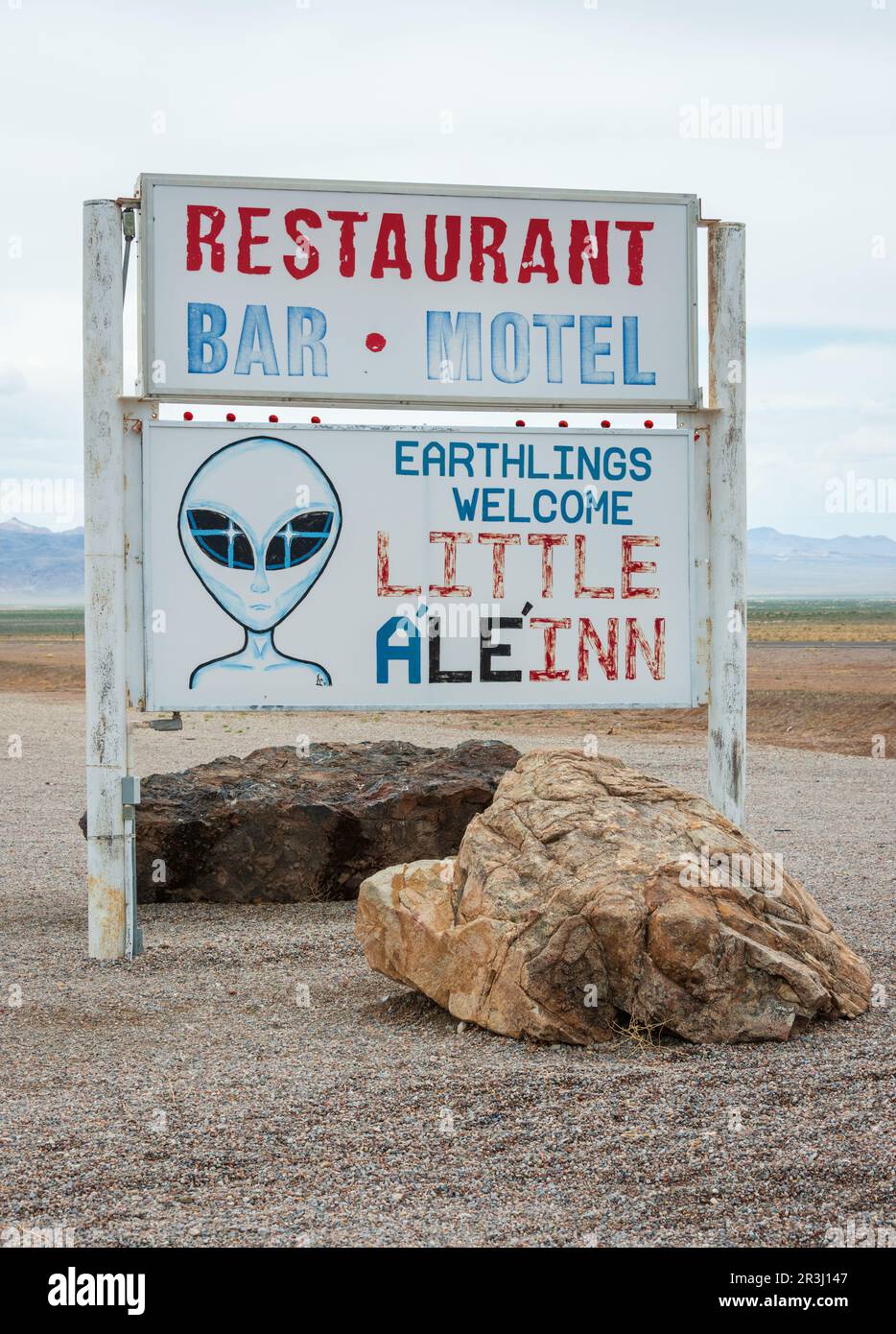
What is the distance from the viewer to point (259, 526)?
7.25 meters

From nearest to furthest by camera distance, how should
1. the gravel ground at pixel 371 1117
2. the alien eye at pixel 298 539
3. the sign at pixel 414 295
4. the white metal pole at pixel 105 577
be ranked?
the gravel ground at pixel 371 1117, the white metal pole at pixel 105 577, the sign at pixel 414 295, the alien eye at pixel 298 539

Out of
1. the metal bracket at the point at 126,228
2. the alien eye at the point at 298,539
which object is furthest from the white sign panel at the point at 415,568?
the metal bracket at the point at 126,228

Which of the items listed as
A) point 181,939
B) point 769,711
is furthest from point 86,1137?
point 769,711

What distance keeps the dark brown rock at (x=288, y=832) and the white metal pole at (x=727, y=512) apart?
1.86 metres

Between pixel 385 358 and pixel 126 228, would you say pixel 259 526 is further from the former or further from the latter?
pixel 126 228

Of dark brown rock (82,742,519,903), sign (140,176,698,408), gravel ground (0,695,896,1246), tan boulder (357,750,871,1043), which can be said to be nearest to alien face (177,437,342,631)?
sign (140,176,698,408)

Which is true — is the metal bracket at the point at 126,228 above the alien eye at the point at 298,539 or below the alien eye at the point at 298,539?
above

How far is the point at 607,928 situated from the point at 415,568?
2727mm

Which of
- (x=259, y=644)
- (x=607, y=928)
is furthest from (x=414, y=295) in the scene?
(x=607, y=928)

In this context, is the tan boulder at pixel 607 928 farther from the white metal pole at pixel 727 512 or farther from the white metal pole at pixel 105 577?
the white metal pole at pixel 105 577

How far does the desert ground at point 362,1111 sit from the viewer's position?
12.5ft

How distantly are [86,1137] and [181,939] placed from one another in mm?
3006

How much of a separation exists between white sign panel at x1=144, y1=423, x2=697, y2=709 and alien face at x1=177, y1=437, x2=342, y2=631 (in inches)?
0.4

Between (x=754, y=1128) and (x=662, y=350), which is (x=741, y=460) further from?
(x=754, y=1128)
